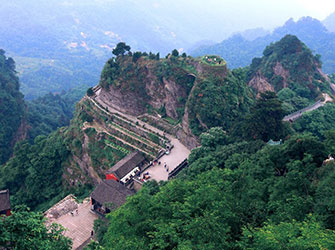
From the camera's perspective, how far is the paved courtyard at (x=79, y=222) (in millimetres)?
38531

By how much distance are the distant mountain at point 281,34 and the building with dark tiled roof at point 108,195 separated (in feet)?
300

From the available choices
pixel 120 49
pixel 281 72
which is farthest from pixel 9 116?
pixel 281 72

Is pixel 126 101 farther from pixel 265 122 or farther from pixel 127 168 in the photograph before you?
pixel 265 122

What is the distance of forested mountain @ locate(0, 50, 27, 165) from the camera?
71.9m

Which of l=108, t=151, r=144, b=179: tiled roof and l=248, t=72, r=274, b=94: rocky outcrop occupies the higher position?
l=248, t=72, r=274, b=94: rocky outcrop

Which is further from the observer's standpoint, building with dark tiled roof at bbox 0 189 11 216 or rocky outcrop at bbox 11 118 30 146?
rocky outcrop at bbox 11 118 30 146

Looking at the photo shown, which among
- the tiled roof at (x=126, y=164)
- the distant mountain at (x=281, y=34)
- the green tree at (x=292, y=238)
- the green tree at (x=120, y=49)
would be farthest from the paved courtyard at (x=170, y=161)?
the distant mountain at (x=281, y=34)

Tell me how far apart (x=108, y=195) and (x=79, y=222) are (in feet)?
17.5

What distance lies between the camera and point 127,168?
153 feet

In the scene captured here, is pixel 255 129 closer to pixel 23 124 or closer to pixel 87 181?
pixel 87 181

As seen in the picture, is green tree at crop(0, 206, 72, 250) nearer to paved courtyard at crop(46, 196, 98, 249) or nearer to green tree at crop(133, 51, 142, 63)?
paved courtyard at crop(46, 196, 98, 249)

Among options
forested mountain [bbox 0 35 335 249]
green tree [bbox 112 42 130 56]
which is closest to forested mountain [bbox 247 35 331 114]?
forested mountain [bbox 0 35 335 249]

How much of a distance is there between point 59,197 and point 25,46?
16975 centimetres

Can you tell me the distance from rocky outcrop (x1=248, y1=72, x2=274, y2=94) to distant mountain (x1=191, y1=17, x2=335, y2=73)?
47780mm
